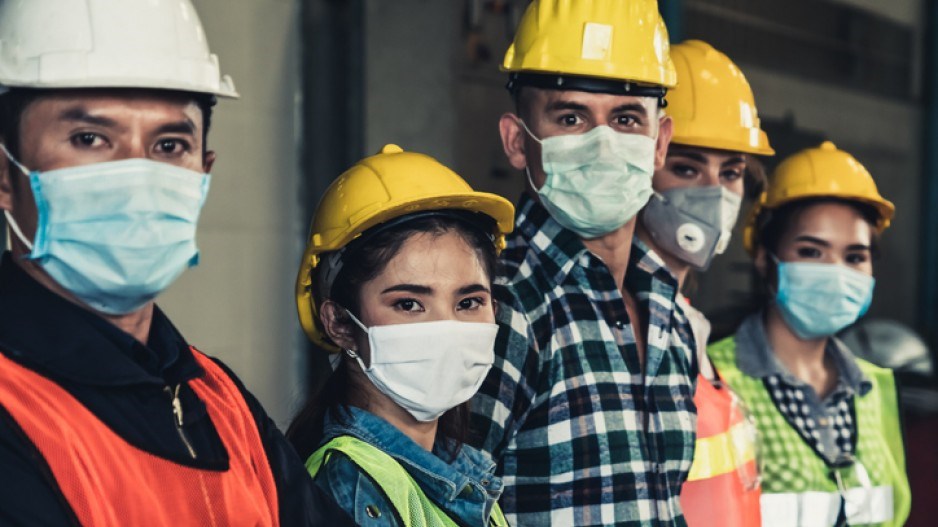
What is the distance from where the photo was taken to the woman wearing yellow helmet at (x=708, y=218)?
3.06 metres

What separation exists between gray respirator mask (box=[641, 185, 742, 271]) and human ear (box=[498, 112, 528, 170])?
2.03 ft

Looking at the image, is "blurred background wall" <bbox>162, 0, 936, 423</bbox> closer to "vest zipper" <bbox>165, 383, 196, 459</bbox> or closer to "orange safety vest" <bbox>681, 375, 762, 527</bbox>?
"orange safety vest" <bbox>681, 375, 762, 527</bbox>

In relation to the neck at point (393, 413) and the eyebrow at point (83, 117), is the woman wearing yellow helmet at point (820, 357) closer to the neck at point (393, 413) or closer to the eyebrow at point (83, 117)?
the neck at point (393, 413)

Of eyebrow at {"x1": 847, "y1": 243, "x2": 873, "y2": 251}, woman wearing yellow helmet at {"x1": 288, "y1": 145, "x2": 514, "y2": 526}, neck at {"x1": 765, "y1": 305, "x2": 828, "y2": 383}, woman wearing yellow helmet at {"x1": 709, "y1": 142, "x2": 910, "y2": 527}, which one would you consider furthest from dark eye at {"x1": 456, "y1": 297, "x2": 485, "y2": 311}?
eyebrow at {"x1": 847, "y1": 243, "x2": 873, "y2": 251}

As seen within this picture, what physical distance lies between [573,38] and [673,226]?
73 cm

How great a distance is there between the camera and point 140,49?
1.94m

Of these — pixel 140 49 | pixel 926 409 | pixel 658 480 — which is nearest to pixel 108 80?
pixel 140 49

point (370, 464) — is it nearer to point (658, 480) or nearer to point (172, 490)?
point (172, 490)

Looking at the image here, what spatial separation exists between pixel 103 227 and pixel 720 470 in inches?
71.6

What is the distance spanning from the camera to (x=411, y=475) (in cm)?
225

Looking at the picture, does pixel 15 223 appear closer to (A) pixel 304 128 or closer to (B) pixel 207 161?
(B) pixel 207 161

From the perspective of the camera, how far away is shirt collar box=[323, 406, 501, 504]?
7.38 ft

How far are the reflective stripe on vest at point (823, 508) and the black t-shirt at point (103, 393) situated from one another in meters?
1.74

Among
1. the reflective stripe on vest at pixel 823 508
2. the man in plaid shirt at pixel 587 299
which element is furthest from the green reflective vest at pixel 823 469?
the man in plaid shirt at pixel 587 299
